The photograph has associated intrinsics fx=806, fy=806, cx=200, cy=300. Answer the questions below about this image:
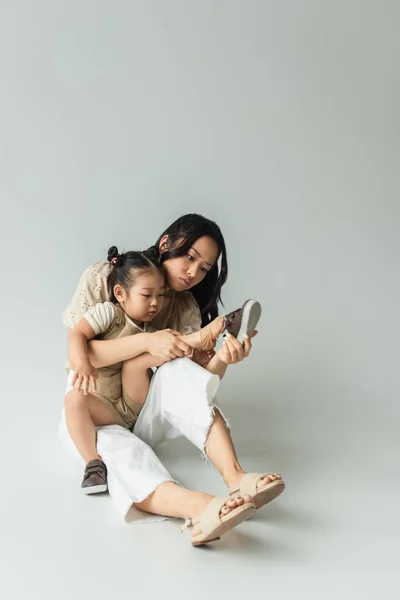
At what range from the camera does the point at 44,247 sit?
3953 millimetres

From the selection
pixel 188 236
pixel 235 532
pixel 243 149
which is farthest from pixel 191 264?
pixel 243 149

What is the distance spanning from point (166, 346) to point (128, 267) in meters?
0.30

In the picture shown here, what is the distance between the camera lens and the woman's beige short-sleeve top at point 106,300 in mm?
2463

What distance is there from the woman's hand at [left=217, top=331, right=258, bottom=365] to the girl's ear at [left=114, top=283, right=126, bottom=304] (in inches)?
14.8

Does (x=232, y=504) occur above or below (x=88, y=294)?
below

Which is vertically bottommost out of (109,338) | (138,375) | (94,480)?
(94,480)

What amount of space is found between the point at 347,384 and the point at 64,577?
1.77 meters

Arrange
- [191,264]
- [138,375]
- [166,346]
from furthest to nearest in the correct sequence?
[191,264] → [138,375] → [166,346]

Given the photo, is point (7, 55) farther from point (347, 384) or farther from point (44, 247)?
point (347, 384)

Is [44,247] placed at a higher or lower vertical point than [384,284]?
higher

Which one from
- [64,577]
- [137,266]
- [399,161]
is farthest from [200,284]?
[399,161]

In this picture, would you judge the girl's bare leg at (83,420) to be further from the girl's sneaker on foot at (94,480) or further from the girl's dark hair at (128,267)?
the girl's dark hair at (128,267)

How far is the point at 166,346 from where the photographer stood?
2258 millimetres

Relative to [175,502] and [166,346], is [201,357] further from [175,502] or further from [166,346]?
[175,502]
